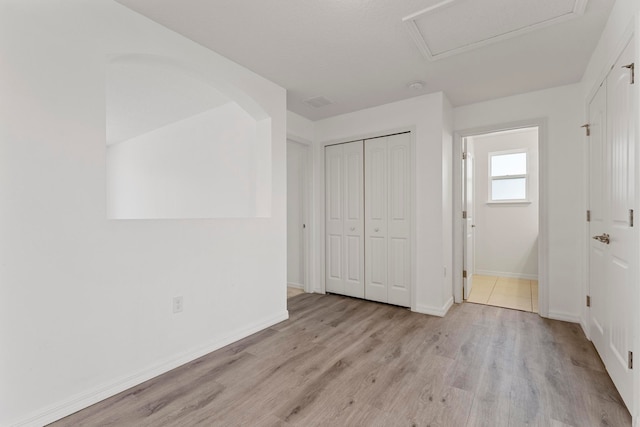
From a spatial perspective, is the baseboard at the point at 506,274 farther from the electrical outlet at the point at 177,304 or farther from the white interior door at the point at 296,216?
the electrical outlet at the point at 177,304

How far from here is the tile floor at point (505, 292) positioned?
3627 millimetres

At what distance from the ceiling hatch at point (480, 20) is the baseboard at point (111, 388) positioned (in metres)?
2.83

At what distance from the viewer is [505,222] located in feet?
16.8

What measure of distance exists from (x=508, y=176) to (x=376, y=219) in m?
2.95

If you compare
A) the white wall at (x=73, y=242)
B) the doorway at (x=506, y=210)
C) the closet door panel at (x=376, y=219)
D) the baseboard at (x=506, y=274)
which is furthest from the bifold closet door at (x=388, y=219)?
the baseboard at (x=506, y=274)

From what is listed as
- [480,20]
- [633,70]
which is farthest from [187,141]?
[633,70]

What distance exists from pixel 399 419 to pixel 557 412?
90cm

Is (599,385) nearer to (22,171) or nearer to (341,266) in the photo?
(341,266)

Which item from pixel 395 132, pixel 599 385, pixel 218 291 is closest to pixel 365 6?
pixel 395 132

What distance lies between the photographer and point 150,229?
205 centimetres

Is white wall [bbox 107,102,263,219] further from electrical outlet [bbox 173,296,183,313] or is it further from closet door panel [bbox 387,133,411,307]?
closet door panel [bbox 387,133,411,307]

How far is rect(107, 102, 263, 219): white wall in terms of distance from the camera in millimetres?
3576

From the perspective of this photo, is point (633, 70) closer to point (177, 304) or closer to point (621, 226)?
point (621, 226)

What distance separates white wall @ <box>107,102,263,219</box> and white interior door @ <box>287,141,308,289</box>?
984mm
